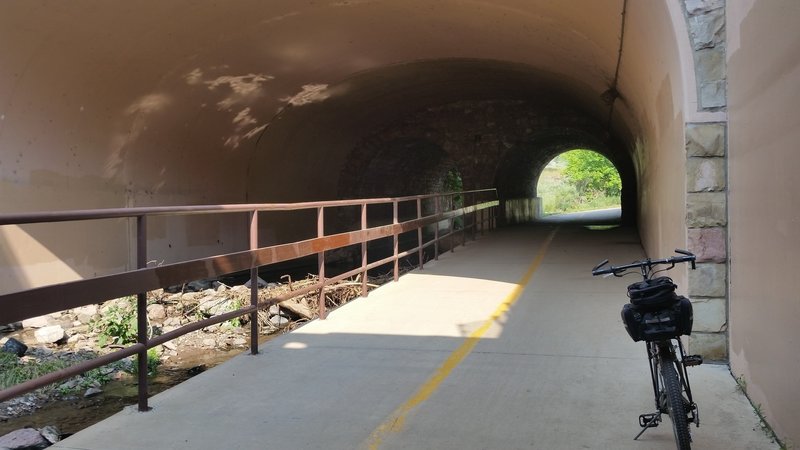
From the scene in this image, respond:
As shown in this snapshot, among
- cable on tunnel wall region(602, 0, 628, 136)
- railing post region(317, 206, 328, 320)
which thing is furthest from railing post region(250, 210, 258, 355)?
cable on tunnel wall region(602, 0, 628, 136)

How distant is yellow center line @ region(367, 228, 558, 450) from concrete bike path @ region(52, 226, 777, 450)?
0.01 metres

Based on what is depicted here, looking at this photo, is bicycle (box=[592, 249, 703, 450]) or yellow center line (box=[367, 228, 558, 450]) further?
yellow center line (box=[367, 228, 558, 450])

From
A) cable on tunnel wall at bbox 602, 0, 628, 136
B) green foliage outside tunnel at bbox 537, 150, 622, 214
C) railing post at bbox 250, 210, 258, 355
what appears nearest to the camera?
railing post at bbox 250, 210, 258, 355

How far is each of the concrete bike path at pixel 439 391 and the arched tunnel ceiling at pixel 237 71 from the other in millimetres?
2723

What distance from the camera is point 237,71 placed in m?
12.5

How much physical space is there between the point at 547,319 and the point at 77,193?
7689 mm

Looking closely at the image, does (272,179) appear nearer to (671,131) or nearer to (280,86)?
(280,86)

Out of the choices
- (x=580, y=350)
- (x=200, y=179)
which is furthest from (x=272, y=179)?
(x=580, y=350)

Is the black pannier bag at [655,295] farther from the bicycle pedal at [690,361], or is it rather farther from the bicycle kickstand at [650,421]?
the bicycle kickstand at [650,421]

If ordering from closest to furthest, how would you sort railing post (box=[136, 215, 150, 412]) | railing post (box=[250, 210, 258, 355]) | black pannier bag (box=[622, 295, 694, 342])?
1. black pannier bag (box=[622, 295, 694, 342])
2. railing post (box=[136, 215, 150, 412])
3. railing post (box=[250, 210, 258, 355])

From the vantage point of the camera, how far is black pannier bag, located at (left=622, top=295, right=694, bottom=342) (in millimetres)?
3203

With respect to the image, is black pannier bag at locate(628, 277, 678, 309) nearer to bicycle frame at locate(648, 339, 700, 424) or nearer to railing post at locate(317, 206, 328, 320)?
bicycle frame at locate(648, 339, 700, 424)

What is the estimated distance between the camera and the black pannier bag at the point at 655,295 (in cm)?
321

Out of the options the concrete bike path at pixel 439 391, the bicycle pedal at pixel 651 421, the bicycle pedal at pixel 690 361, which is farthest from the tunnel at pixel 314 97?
the concrete bike path at pixel 439 391
